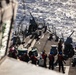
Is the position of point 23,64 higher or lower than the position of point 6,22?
lower

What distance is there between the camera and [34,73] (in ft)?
72.7

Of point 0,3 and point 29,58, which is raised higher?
point 0,3

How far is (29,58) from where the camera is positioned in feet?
86.3

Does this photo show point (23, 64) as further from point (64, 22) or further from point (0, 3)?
point (64, 22)

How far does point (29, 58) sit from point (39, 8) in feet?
220

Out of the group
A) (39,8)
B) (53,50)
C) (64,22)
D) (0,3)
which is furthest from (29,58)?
(39,8)

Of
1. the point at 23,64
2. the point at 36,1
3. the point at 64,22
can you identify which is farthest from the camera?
the point at 36,1

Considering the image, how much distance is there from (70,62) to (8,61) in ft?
22.7

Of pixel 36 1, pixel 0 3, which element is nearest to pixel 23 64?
pixel 0 3

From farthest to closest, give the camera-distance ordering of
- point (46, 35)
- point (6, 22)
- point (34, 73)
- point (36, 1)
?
1. point (36, 1)
2. point (46, 35)
3. point (34, 73)
4. point (6, 22)

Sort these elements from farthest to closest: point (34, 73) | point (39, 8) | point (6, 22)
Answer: point (39, 8), point (34, 73), point (6, 22)

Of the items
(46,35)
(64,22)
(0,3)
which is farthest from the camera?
(64,22)

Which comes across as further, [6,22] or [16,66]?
[16,66]

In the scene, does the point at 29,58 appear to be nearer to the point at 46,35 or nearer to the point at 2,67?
the point at 2,67
